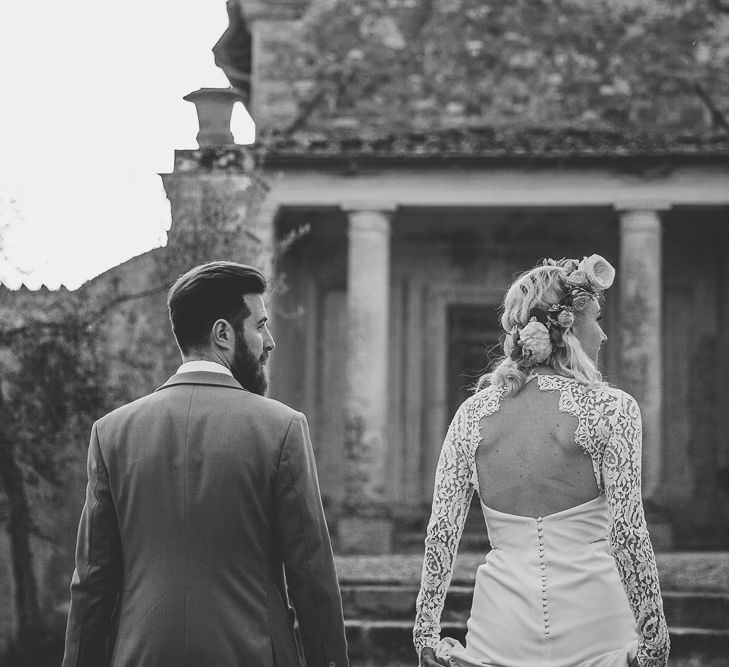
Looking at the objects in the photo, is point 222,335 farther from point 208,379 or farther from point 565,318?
point 565,318

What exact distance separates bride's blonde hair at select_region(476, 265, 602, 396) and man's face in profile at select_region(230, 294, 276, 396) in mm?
712

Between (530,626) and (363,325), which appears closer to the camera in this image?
(530,626)

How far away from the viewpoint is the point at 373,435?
43.2 feet

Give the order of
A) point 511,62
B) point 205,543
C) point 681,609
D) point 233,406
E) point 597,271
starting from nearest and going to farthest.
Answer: point 205,543 < point 233,406 < point 597,271 < point 681,609 < point 511,62

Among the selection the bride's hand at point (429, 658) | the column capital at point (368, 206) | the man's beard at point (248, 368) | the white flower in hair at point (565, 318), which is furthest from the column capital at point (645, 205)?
the man's beard at point (248, 368)

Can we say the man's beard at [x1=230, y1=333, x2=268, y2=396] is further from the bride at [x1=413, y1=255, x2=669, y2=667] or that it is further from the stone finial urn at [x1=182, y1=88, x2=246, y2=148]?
the stone finial urn at [x1=182, y1=88, x2=246, y2=148]

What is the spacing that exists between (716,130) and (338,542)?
21.1 feet

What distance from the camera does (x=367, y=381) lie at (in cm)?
1330

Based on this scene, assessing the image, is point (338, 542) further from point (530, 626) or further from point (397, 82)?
point (530, 626)

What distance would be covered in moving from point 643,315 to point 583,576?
9968mm

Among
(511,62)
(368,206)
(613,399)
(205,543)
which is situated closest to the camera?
(205,543)

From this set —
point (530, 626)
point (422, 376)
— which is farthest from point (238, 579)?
point (422, 376)

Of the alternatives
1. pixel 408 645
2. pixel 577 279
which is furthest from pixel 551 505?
pixel 408 645

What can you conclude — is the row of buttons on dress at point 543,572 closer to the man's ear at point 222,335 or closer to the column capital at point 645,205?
the man's ear at point 222,335
